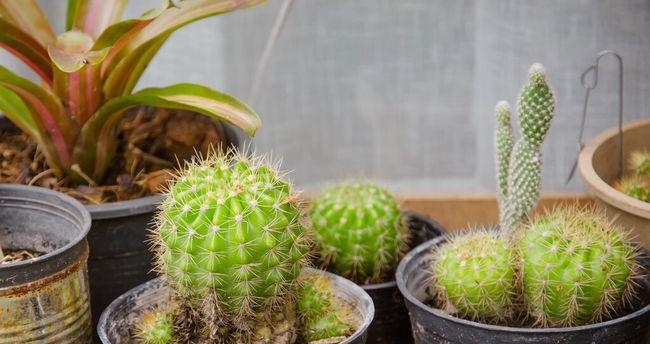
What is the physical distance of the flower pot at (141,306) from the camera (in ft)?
4.32

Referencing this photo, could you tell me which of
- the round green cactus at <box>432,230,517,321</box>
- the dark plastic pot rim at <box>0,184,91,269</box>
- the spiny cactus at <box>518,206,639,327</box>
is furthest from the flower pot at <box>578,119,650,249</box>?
the dark plastic pot rim at <box>0,184,91,269</box>

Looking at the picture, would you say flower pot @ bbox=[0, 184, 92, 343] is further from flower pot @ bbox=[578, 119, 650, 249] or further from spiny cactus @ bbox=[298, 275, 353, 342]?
flower pot @ bbox=[578, 119, 650, 249]

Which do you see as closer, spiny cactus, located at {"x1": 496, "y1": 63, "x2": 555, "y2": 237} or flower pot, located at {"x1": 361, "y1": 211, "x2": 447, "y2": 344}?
spiny cactus, located at {"x1": 496, "y1": 63, "x2": 555, "y2": 237}

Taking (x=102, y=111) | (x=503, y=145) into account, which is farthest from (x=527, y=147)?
(x=102, y=111)

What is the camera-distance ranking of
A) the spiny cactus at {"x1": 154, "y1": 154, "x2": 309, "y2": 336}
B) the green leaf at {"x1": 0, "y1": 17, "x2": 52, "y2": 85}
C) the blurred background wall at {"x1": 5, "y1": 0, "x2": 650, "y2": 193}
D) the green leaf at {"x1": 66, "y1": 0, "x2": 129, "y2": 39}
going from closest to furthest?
the spiny cactus at {"x1": 154, "y1": 154, "x2": 309, "y2": 336}
the green leaf at {"x1": 0, "y1": 17, "x2": 52, "y2": 85}
the green leaf at {"x1": 66, "y1": 0, "x2": 129, "y2": 39}
the blurred background wall at {"x1": 5, "y1": 0, "x2": 650, "y2": 193}

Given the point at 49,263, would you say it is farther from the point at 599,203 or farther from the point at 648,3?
the point at 648,3

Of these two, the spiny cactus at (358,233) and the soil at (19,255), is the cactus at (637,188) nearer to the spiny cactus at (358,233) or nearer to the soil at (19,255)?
the spiny cactus at (358,233)

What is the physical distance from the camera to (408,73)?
2127 millimetres

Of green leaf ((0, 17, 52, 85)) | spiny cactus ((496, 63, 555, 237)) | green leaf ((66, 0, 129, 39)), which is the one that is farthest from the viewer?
green leaf ((66, 0, 129, 39))

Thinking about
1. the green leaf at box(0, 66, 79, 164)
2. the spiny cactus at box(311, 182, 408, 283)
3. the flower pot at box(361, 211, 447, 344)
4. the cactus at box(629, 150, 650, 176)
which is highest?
the green leaf at box(0, 66, 79, 164)

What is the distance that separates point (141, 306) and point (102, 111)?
40 cm

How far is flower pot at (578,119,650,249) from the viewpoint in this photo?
1.45 meters

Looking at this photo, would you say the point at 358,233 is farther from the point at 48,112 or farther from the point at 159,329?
the point at 48,112

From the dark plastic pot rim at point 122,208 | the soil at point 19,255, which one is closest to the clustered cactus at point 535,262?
the dark plastic pot rim at point 122,208
